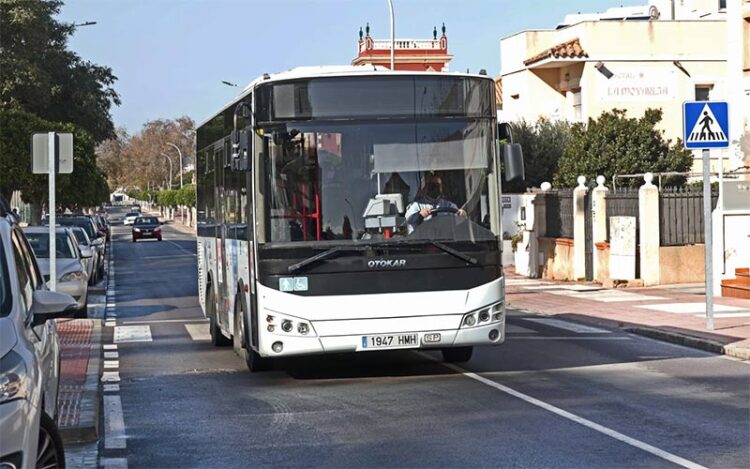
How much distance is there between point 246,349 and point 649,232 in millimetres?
14860

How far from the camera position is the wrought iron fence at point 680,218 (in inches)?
1061

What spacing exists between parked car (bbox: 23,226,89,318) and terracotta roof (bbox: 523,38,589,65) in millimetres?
23156

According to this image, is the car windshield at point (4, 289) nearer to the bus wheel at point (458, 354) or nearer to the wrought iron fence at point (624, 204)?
the bus wheel at point (458, 354)

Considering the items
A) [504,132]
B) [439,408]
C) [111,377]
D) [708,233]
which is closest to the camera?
[439,408]

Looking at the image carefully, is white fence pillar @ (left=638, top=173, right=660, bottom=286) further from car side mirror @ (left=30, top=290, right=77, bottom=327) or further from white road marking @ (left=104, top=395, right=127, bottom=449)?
car side mirror @ (left=30, top=290, right=77, bottom=327)

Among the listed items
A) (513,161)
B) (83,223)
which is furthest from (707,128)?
(83,223)

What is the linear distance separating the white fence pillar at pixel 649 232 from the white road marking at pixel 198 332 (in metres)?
10.6

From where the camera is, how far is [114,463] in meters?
8.73

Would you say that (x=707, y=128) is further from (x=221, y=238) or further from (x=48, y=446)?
(x=48, y=446)

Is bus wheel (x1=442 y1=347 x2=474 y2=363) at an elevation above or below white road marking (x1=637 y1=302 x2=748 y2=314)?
above

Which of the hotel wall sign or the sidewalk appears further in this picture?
the hotel wall sign

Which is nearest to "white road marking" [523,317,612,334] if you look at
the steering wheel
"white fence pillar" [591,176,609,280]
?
the steering wheel

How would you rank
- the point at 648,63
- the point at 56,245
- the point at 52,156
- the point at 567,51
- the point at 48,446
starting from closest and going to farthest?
1. the point at 48,446
2. the point at 52,156
3. the point at 56,245
4. the point at 648,63
5. the point at 567,51

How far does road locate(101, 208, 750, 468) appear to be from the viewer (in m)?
8.72
